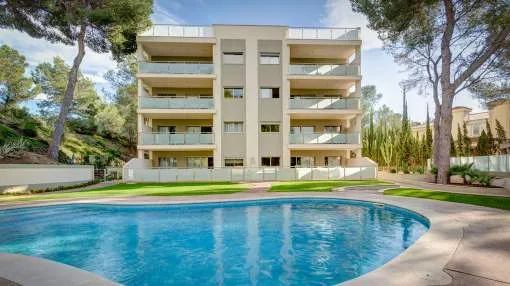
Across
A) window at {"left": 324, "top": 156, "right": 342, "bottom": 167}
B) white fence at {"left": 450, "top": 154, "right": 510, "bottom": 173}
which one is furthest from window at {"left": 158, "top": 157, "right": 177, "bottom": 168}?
white fence at {"left": 450, "top": 154, "right": 510, "bottom": 173}

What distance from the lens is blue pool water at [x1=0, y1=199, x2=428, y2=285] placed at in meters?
6.34

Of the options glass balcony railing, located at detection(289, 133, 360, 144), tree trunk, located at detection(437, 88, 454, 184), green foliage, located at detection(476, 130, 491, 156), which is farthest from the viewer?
green foliage, located at detection(476, 130, 491, 156)

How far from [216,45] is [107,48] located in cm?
1065

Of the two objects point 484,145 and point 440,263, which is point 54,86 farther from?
point 484,145

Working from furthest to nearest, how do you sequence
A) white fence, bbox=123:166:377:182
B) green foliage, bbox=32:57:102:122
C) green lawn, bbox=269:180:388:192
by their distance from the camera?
1. green foliage, bbox=32:57:102:122
2. white fence, bbox=123:166:377:182
3. green lawn, bbox=269:180:388:192

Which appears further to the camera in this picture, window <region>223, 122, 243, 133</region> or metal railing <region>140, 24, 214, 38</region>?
window <region>223, 122, 243, 133</region>

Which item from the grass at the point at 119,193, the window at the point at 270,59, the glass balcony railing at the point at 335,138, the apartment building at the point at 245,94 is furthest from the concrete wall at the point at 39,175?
the glass balcony railing at the point at 335,138

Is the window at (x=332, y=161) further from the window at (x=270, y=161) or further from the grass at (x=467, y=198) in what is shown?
the grass at (x=467, y=198)

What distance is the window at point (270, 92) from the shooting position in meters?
27.9

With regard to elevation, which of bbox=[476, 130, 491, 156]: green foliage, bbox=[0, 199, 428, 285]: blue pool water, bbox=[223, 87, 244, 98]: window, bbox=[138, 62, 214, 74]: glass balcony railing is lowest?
bbox=[0, 199, 428, 285]: blue pool water

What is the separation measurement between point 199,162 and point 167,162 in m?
3.22

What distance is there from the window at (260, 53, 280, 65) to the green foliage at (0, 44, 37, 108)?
30634 millimetres

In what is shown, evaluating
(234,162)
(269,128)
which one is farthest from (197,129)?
(269,128)

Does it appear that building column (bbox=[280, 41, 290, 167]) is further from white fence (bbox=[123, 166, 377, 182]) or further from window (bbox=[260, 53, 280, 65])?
white fence (bbox=[123, 166, 377, 182])
